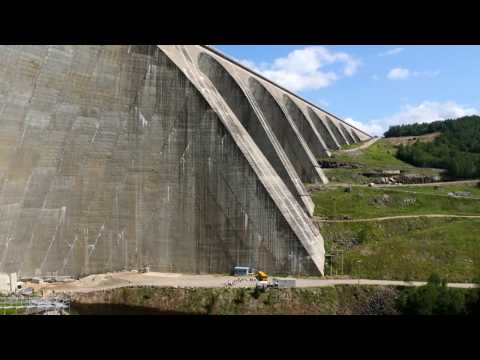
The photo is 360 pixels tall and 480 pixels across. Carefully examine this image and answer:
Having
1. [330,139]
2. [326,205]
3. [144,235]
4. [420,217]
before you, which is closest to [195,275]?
[144,235]

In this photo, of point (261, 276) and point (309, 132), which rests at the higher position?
point (309, 132)

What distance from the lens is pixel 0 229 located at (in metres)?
22.1

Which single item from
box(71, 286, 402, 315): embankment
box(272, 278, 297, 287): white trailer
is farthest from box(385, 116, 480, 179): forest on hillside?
box(272, 278, 297, 287): white trailer

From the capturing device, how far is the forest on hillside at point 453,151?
160ft

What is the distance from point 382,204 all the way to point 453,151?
2843 cm

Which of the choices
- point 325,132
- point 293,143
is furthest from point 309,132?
point 325,132

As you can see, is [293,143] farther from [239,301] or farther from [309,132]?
[239,301]

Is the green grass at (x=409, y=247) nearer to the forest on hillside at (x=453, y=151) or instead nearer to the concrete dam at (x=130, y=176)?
the concrete dam at (x=130, y=176)

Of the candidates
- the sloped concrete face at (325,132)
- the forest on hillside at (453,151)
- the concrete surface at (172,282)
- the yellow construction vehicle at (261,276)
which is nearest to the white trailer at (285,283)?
the concrete surface at (172,282)

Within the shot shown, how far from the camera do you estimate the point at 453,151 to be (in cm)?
5809

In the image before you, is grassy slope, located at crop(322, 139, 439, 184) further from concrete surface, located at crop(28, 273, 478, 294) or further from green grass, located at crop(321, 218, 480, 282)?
concrete surface, located at crop(28, 273, 478, 294)

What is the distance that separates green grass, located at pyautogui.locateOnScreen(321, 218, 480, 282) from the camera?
24141 mm
